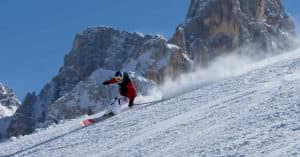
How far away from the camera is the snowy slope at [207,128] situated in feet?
34.9

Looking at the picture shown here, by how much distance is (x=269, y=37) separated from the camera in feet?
537

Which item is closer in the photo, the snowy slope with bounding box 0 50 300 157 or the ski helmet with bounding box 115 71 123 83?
the snowy slope with bounding box 0 50 300 157

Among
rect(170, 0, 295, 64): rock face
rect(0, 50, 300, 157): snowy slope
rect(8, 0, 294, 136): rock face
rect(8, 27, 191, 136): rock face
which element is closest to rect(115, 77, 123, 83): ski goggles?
rect(0, 50, 300, 157): snowy slope

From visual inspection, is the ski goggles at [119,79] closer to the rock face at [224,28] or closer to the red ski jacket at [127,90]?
the red ski jacket at [127,90]

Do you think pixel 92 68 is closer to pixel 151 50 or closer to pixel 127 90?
pixel 151 50

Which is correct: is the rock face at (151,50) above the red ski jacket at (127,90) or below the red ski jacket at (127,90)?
above

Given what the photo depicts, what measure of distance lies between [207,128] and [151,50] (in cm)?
13710

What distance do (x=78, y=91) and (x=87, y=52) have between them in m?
40.3

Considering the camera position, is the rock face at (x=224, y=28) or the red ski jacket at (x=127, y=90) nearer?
the red ski jacket at (x=127, y=90)

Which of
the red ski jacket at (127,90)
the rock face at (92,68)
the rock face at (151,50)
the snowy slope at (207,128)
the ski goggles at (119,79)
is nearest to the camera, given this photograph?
the snowy slope at (207,128)

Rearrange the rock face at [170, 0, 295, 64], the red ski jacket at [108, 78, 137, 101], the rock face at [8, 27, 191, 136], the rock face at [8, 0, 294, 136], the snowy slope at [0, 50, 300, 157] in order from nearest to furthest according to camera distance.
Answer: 1. the snowy slope at [0, 50, 300, 157]
2. the red ski jacket at [108, 78, 137, 101]
3. the rock face at [8, 27, 191, 136]
4. the rock face at [8, 0, 294, 136]
5. the rock face at [170, 0, 295, 64]

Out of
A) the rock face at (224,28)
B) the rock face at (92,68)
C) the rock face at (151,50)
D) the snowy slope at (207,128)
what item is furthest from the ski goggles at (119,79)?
the rock face at (224,28)

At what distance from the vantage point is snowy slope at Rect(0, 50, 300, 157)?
1065 cm

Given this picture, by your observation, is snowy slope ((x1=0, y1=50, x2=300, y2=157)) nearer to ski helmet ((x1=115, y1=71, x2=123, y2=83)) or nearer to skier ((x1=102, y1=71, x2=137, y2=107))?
skier ((x1=102, y1=71, x2=137, y2=107))
